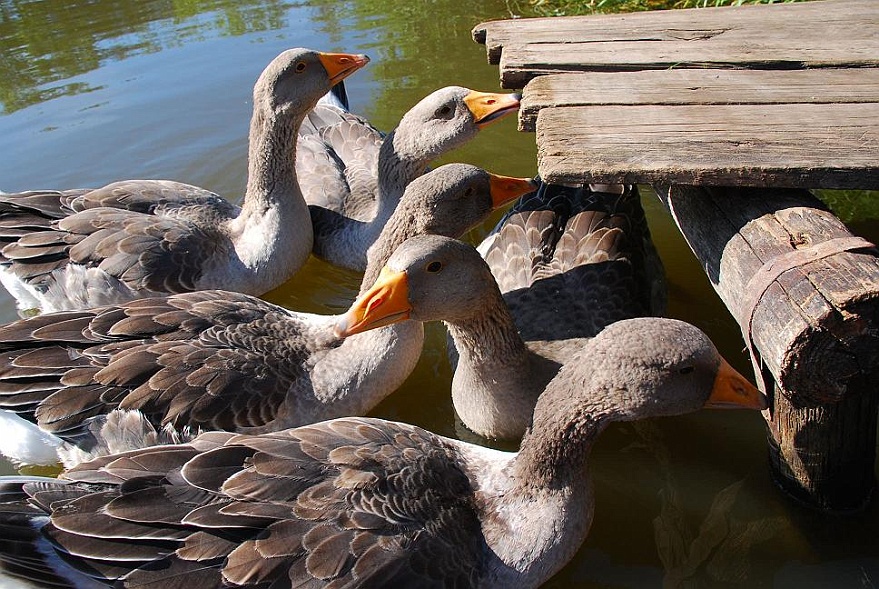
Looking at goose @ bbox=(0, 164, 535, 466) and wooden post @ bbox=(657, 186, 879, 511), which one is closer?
wooden post @ bbox=(657, 186, 879, 511)

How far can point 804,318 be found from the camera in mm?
2984

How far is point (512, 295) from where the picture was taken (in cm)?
502

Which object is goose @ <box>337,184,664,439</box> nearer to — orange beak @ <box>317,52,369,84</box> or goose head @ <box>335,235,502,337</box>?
goose head @ <box>335,235,502,337</box>

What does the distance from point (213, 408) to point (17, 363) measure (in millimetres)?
A: 964

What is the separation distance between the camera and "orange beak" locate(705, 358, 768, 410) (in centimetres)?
344

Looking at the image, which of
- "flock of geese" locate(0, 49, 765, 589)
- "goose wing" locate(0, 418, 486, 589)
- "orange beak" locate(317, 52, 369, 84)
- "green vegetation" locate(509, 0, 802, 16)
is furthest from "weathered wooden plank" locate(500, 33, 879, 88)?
"green vegetation" locate(509, 0, 802, 16)

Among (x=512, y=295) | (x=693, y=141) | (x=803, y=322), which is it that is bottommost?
(x=512, y=295)

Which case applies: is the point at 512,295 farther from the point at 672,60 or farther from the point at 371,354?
the point at 672,60

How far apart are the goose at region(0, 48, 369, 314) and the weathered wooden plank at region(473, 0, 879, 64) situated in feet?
4.21

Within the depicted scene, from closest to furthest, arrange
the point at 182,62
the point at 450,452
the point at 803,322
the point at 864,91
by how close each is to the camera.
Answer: the point at 803,322
the point at 450,452
the point at 864,91
the point at 182,62

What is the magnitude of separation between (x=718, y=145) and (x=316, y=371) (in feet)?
7.35

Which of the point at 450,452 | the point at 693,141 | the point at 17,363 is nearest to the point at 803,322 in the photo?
the point at 693,141

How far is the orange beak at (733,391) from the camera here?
344 centimetres

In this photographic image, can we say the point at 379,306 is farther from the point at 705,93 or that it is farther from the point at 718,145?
the point at 705,93
